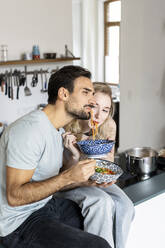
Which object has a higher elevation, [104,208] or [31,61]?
[31,61]

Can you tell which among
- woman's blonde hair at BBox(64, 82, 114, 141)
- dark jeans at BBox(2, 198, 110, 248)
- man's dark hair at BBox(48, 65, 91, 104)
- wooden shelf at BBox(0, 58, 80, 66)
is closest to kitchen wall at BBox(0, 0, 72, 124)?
wooden shelf at BBox(0, 58, 80, 66)

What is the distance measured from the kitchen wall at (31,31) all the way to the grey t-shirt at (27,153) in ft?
8.22

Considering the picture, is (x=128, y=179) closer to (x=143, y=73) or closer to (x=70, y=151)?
(x=70, y=151)

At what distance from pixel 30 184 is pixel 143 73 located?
3053 millimetres

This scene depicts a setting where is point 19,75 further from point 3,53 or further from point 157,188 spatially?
point 157,188

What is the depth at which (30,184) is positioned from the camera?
1.33m

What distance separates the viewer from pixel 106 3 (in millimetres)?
6648

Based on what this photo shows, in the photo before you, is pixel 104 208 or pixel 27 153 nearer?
pixel 27 153

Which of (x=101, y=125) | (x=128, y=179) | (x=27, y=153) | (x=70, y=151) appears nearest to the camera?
(x=27, y=153)

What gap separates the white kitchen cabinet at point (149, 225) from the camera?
69.2 inches

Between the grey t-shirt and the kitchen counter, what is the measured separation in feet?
1.59

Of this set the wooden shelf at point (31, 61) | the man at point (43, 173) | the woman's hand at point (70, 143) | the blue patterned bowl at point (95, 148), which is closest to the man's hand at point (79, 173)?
the man at point (43, 173)

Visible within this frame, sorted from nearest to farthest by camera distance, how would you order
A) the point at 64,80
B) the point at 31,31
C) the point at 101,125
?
the point at 64,80
the point at 101,125
the point at 31,31

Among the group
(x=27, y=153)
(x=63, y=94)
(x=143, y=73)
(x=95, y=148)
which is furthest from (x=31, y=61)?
(x=27, y=153)
